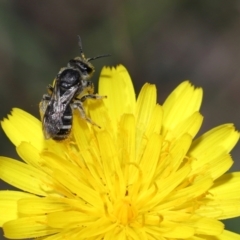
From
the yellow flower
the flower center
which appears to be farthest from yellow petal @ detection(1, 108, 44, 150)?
the flower center

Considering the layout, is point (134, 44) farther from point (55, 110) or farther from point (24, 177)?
point (24, 177)

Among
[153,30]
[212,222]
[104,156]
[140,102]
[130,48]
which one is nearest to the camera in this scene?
[212,222]

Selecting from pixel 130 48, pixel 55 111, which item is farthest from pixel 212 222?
pixel 130 48

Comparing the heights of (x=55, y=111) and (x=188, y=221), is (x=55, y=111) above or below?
above

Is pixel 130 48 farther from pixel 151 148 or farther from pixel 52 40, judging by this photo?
pixel 151 148

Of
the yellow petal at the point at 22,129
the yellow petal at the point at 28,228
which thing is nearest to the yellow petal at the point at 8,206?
the yellow petal at the point at 28,228

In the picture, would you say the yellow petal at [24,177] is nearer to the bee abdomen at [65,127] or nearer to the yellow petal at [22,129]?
the yellow petal at [22,129]
